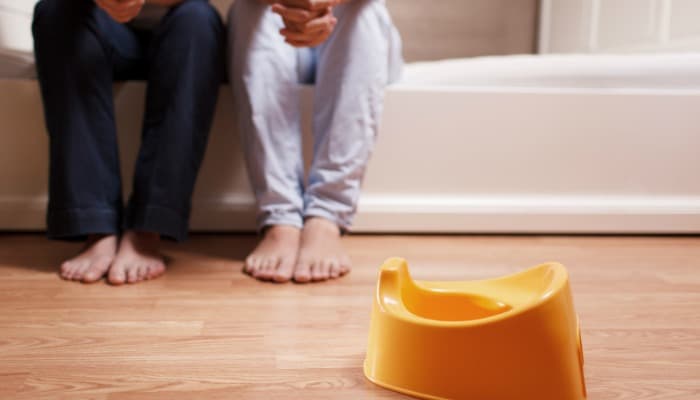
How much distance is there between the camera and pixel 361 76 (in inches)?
37.0

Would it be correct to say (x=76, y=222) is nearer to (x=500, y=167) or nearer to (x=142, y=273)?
(x=142, y=273)

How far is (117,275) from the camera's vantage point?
811 millimetres

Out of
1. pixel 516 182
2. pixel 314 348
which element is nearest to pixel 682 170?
pixel 516 182

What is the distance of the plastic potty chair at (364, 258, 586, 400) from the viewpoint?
45 centimetres

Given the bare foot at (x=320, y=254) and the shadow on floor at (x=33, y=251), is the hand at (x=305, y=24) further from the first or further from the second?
the shadow on floor at (x=33, y=251)

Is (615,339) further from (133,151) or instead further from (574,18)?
(574,18)

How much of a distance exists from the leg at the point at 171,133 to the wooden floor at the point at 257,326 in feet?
0.22

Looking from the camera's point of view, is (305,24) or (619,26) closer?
(305,24)

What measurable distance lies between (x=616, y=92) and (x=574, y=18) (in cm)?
129

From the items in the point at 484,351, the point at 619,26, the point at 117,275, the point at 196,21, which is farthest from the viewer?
the point at 619,26

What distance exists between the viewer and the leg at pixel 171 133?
87 centimetres

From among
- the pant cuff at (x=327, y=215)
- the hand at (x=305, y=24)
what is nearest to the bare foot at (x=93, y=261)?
the pant cuff at (x=327, y=215)

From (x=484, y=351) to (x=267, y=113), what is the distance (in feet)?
1.94

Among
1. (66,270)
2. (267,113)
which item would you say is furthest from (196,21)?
(66,270)
